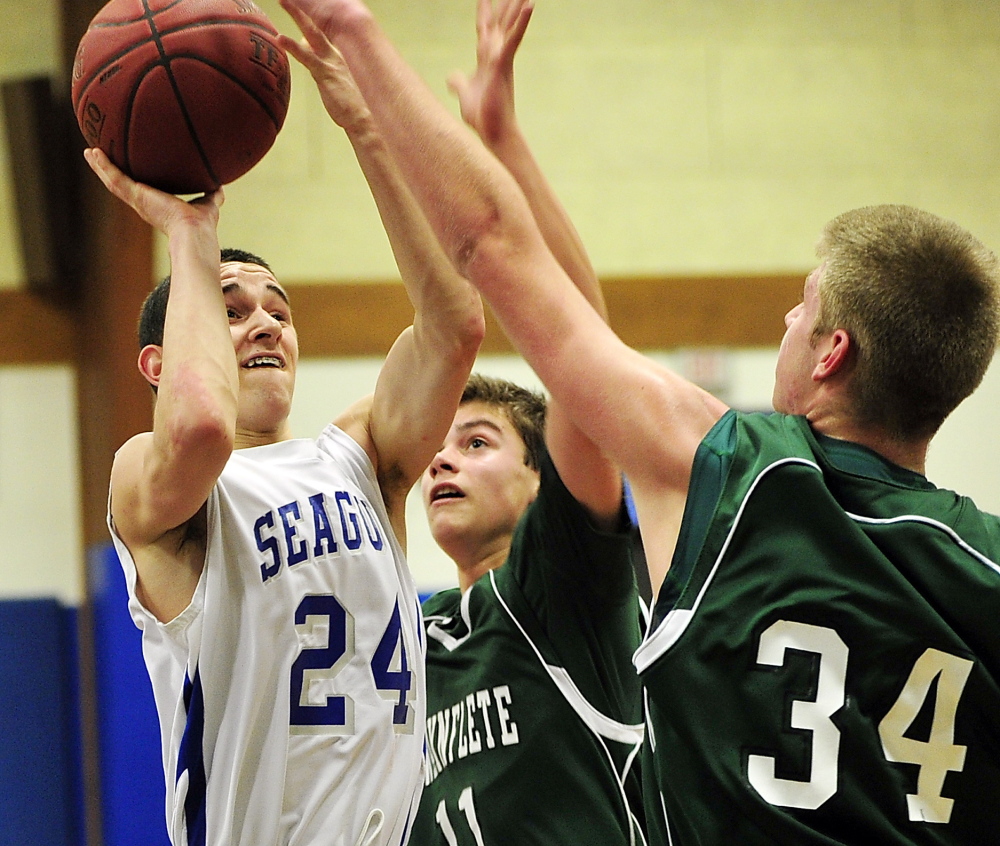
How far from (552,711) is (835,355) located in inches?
57.6

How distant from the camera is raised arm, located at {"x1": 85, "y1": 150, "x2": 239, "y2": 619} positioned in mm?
2191

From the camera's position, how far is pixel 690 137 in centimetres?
632

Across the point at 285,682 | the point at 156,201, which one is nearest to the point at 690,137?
the point at 156,201

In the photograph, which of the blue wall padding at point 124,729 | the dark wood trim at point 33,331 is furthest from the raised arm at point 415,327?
the dark wood trim at point 33,331

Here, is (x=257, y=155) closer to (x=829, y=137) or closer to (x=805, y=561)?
(x=805, y=561)

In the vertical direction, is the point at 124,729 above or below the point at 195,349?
below

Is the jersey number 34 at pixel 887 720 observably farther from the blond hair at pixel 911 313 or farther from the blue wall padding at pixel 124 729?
the blue wall padding at pixel 124 729

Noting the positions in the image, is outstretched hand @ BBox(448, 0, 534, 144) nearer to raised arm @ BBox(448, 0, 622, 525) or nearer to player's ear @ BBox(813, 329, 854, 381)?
raised arm @ BBox(448, 0, 622, 525)

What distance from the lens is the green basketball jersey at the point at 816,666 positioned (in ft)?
5.37

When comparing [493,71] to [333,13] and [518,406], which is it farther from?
[518,406]

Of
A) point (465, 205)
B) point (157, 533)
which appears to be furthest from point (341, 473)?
point (465, 205)

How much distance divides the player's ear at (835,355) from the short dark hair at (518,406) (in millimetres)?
1885

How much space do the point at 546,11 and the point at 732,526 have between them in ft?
17.1

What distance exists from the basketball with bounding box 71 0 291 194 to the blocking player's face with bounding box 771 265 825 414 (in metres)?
1.24
